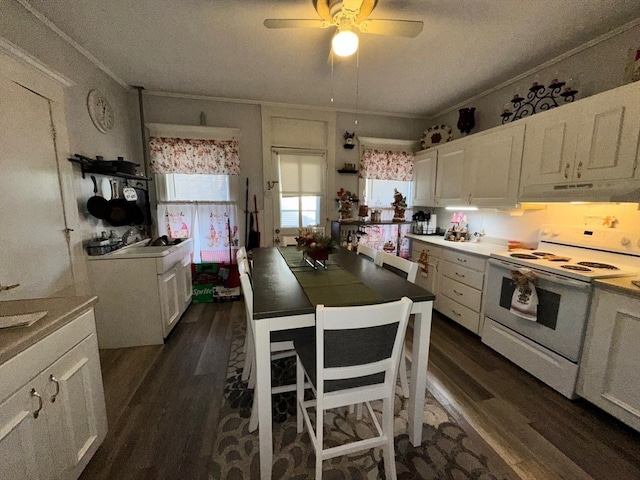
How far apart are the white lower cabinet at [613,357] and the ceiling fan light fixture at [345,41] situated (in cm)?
215

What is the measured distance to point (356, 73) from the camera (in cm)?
263

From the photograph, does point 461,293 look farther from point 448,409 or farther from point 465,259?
point 448,409

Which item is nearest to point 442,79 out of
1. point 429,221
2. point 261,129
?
point 429,221

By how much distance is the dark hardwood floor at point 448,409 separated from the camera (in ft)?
4.52

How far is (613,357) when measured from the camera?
1615mm

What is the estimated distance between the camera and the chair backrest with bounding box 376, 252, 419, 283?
1.76 metres

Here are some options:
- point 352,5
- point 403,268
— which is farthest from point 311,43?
point 403,268

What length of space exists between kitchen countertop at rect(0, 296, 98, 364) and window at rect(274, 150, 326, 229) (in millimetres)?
2632

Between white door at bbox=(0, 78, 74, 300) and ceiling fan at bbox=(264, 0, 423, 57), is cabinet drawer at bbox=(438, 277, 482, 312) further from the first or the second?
white door at bbox=(0, 78, 74, 300)

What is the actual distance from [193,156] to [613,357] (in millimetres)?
4134

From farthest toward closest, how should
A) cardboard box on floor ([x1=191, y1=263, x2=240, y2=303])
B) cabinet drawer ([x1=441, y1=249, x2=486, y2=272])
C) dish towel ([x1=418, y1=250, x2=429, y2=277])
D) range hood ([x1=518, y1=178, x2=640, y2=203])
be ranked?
cardboard box on floor ([x1=191, y1=263, x2=240, y2=303]) → dish towel ([x1=418, y1=250, x2=429, y2=277]) → cabinet drawer ([x1=441, y1=249, x2=486, y2=272]) → range hood ([x1=518, y1=178, x2=640, y2=203])

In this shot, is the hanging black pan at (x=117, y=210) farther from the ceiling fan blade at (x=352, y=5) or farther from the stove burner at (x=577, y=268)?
the stove burner at (x=577, y=268)

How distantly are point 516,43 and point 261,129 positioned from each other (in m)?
2.70

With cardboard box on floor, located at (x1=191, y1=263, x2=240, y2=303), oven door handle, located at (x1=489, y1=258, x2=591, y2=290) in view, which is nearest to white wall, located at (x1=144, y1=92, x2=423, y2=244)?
cardboard box on floor, located at (x1=191, y1=263, x2=240, y2=303)
